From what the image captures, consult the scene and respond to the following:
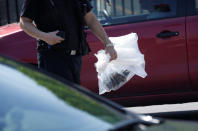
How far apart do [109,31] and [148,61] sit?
0.52 m

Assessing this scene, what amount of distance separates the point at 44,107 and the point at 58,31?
213 centimetres

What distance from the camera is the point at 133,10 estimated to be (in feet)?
24.0

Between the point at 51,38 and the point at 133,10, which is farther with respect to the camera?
the point at 133,10

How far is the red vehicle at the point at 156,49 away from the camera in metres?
6.98

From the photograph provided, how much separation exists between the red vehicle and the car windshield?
3.97m

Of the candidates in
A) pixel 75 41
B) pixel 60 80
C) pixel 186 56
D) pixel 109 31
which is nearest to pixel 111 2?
pixel 109 31

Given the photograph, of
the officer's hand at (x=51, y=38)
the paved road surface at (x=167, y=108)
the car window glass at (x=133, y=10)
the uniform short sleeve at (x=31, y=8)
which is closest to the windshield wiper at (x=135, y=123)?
the officer's hand at (x=51, y=38)

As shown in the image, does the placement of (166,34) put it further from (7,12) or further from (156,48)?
(7,12)

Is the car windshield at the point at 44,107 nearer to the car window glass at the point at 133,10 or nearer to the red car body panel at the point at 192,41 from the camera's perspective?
the red car body panel at the point at 192,41

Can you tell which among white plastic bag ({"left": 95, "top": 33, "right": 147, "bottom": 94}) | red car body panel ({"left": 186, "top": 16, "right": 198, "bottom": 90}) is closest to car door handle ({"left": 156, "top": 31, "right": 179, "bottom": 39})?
red car body panel ({"left": 186, "top": 16, "right": 198, "bottom": 90})

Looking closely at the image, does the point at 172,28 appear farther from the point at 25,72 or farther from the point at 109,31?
the point at 25,72

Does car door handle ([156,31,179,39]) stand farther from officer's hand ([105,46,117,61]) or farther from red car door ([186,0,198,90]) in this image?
officer's hand ([105,46,117,61])

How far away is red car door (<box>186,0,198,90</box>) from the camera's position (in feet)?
22.7

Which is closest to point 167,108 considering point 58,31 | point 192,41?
point 192,41
